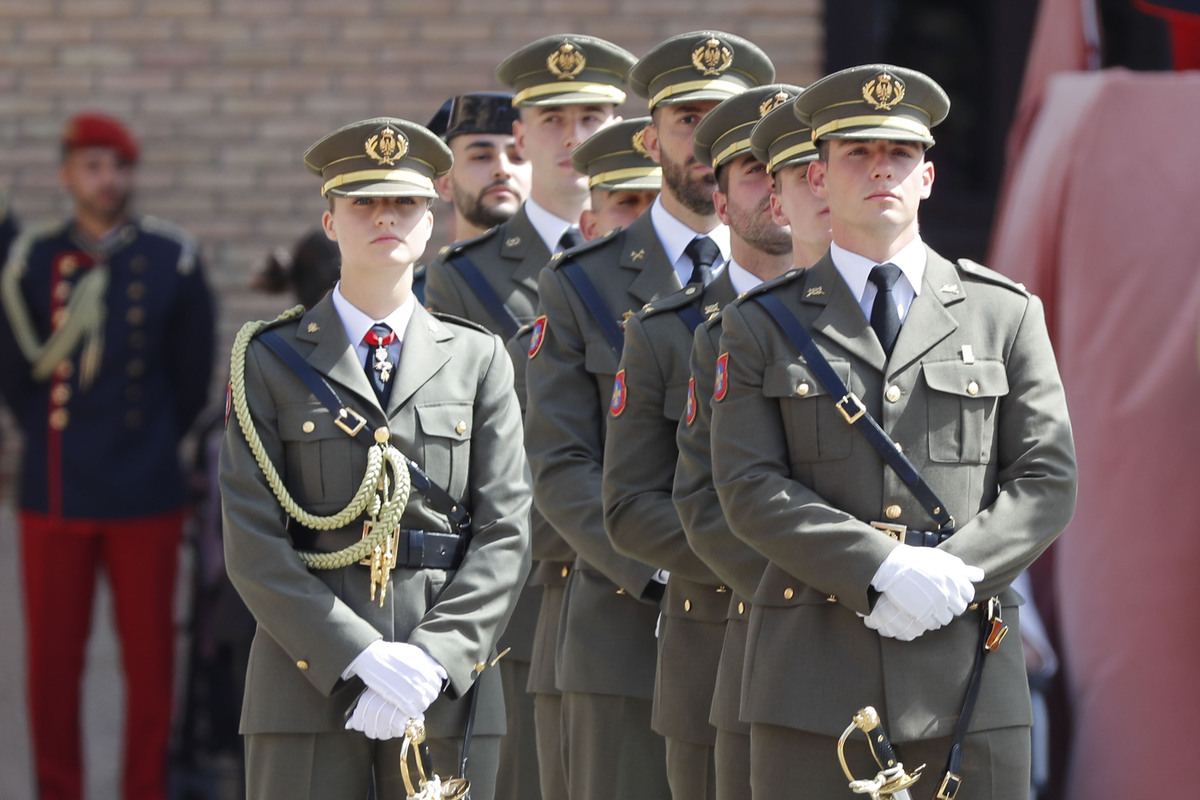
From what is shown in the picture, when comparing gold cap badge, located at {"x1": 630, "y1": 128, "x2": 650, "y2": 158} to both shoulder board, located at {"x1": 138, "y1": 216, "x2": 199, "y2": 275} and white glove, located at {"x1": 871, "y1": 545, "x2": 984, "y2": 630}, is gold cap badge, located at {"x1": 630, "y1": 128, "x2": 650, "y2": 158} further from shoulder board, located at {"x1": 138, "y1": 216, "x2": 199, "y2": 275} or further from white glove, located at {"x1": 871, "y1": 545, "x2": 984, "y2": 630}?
shoulder board, located at {"x1": 138, "y1": 216, "x2": 199, "y2": 275}

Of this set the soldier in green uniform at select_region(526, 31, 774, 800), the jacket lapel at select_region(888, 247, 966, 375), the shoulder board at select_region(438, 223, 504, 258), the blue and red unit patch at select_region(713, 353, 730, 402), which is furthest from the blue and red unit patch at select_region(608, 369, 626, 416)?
the shoulder board at select_region(438, 223, 504, 258)

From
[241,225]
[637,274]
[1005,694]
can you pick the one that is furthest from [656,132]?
[241,225]

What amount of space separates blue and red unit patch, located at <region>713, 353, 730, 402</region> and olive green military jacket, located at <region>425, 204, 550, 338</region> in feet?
5.47

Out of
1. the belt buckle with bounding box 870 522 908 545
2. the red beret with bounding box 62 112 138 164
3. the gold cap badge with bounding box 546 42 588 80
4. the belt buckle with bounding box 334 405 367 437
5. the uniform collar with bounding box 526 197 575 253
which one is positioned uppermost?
the gold cap badge with bounding box 546 42 588 80

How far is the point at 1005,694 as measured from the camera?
347cm

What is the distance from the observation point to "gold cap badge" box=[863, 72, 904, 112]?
3.54 meters

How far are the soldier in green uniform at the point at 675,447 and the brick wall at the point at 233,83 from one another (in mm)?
3715

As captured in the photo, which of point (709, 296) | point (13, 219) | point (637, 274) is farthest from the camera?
point (13, 219)

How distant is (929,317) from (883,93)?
41 centimetres

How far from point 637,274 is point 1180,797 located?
2214mm

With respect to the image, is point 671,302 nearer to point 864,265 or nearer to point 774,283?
point 774,283

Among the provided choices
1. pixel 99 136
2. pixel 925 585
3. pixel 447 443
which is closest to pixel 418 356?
pixel 447 443

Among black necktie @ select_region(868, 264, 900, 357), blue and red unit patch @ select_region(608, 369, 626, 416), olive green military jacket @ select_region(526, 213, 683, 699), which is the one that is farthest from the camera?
olive green military jacket @ select_region(526, 213, 683, 699)

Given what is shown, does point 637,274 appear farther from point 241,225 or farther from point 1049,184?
point 241,225
